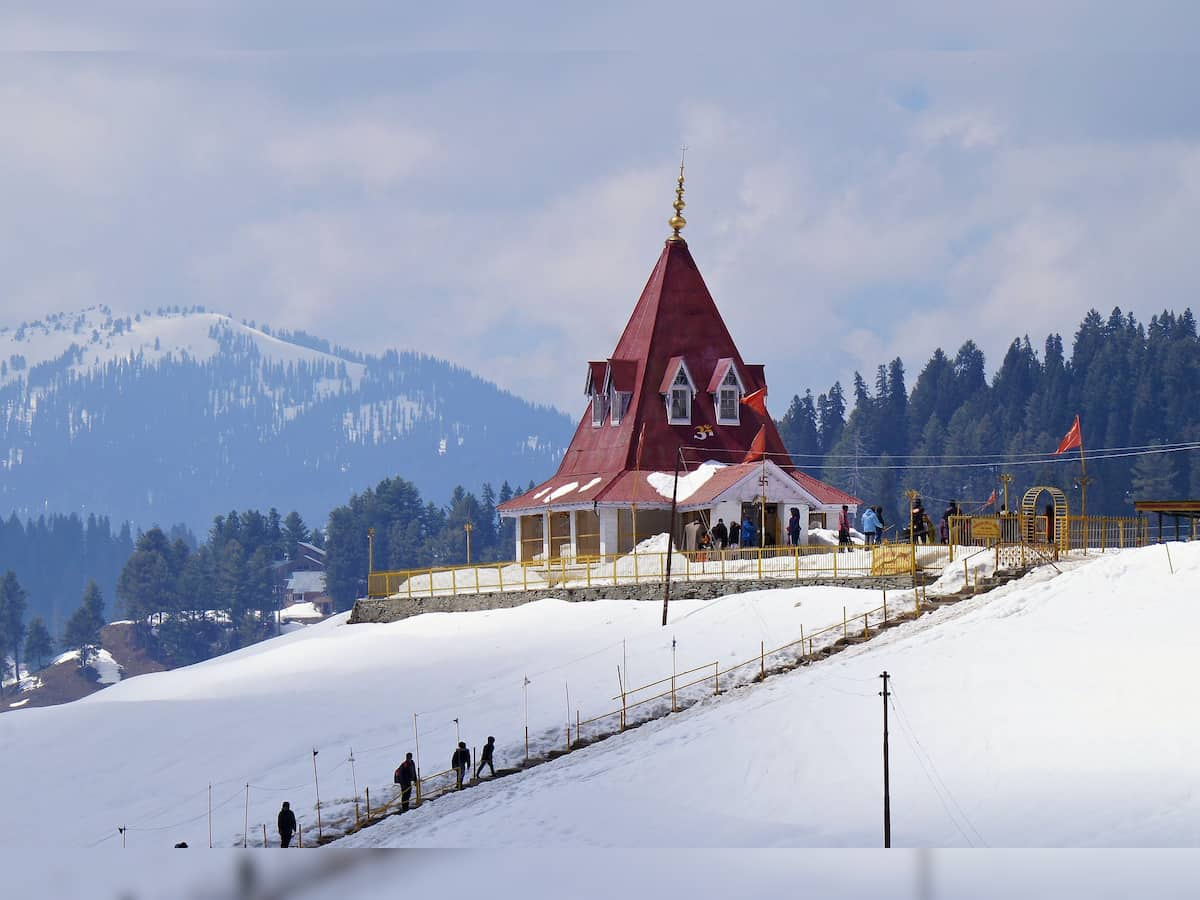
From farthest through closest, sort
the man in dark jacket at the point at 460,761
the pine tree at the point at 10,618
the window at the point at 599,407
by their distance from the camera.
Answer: the pine tree at the point at 10,618, the window at the point at 599,407, the man in dark jacket at the point at 460,761

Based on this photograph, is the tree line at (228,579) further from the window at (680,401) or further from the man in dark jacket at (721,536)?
the man in dark jacket at (721,536)

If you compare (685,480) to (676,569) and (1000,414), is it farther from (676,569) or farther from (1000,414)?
(1000,414)

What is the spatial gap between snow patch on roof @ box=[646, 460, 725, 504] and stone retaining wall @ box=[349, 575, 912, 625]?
497cm

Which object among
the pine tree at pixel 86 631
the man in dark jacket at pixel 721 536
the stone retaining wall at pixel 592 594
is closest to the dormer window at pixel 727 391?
the man in dark jacket at pixel 721 536

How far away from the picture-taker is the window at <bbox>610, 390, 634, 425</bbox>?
159ft

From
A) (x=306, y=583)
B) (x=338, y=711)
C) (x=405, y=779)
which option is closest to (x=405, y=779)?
(x=405, y=779)

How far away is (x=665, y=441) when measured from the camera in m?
47.5

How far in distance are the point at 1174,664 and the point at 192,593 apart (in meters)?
141

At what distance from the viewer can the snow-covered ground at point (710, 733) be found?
933 inches

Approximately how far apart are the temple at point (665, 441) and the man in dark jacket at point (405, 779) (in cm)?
1663

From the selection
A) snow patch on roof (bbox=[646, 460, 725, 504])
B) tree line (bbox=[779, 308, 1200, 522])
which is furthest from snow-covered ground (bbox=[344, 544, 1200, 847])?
tree line (bbox=[779, 308, 1200, 522])

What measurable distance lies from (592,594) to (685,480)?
6.23m

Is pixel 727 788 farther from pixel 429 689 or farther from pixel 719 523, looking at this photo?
pixel 719 523

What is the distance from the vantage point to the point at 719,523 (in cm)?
4331
